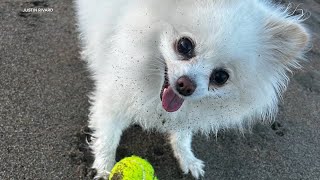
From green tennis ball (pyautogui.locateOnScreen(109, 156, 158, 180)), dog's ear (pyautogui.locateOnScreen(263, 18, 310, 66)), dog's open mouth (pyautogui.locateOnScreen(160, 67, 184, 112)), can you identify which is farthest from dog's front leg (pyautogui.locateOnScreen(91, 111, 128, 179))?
dog's ear (pyautogui.locateOnScreen(263, 18, 310, 66))

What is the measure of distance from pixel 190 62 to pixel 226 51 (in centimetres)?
16

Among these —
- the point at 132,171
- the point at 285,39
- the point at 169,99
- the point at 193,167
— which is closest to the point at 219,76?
the point at 169,99

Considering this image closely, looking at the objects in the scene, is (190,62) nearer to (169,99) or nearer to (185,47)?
(185,47)

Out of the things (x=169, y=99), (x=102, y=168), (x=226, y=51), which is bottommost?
(x=102, y=168)

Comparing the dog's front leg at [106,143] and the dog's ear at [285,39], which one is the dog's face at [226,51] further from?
the dog's front leg at [106,143]

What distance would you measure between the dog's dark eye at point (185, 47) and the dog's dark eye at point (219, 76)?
0.14 metres

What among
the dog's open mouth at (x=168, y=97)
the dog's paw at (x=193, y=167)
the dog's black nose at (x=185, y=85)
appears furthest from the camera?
the dog's paw at (x=193, y=167)

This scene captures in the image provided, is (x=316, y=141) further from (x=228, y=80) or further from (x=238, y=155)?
(x=228, y=80)

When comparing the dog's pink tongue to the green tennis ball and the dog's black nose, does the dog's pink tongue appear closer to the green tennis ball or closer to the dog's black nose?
the dog's black nose

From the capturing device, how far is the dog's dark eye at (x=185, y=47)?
6.26ft

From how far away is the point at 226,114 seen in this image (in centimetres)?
220

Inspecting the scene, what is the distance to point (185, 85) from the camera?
1.87m

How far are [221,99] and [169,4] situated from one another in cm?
50

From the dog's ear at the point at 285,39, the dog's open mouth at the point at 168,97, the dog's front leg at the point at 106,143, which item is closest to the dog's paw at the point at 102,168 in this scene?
the dog's front leg at the point at 106,143
